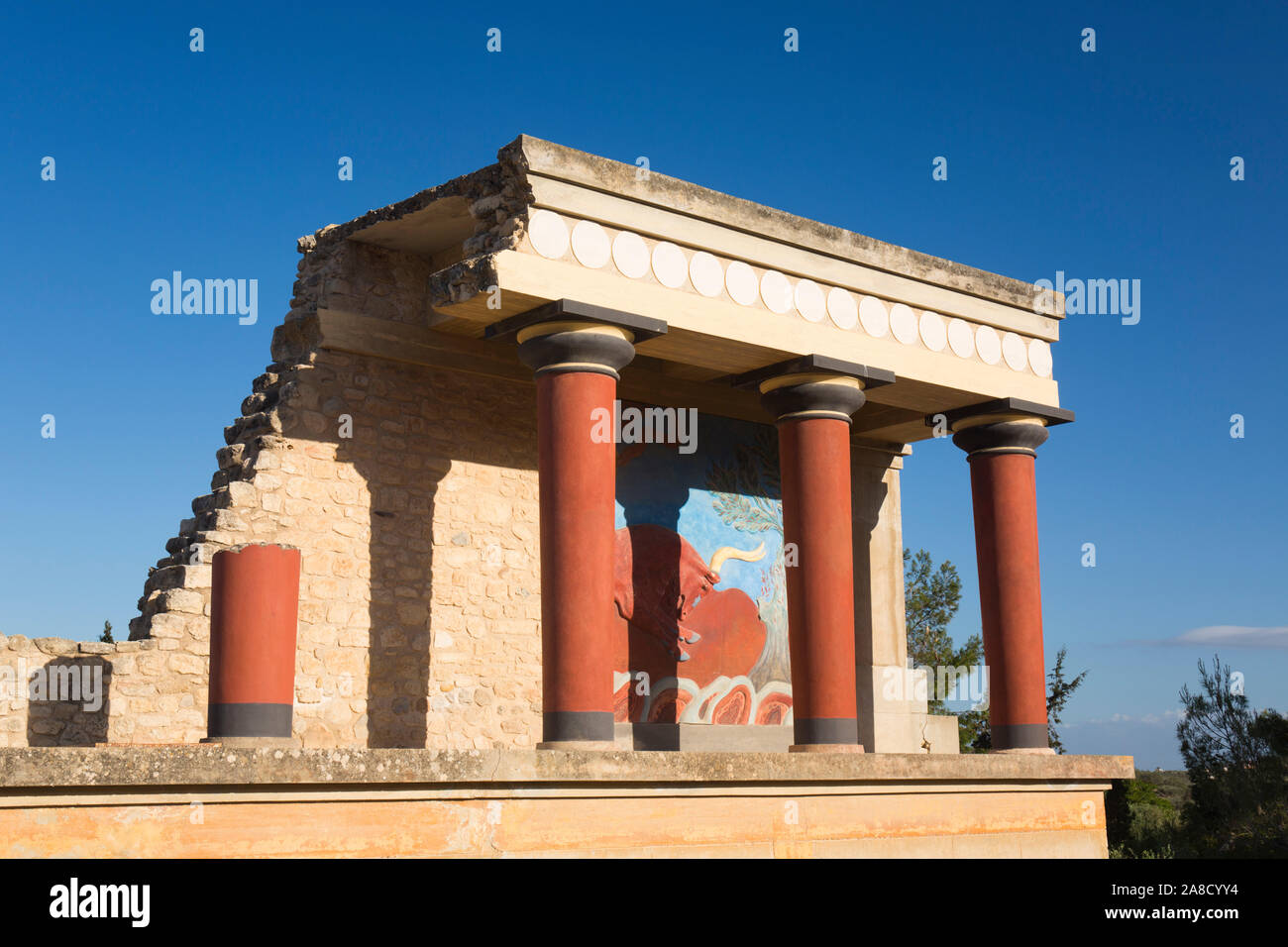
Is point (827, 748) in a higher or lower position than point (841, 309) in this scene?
lower

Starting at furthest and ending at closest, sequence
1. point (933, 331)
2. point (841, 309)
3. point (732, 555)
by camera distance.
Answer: point (732, 555), point (933, 331), point (841, 309)

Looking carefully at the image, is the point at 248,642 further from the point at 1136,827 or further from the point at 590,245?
the point at 1136,827

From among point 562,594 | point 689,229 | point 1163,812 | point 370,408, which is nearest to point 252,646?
point 562,594

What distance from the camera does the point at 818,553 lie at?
10.8 m

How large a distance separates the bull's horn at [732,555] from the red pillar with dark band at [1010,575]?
2105 mm

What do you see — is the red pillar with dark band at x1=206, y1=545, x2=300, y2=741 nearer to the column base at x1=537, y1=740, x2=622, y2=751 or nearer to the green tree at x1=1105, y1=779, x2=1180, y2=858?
the column base at x1=537, y1=740, x2=622, y2=751

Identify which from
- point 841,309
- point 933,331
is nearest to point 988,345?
point 933,331

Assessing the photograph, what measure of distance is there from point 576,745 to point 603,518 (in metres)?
1.58

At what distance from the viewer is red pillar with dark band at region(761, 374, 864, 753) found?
10.6m

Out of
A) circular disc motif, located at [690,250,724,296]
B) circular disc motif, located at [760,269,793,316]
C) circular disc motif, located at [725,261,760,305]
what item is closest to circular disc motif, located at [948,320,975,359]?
circular disc motif, located at [760,269,793,316]

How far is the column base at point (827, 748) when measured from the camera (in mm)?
10312

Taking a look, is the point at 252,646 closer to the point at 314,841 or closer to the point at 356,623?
the point at 314,841

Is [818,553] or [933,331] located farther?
[933,331]
